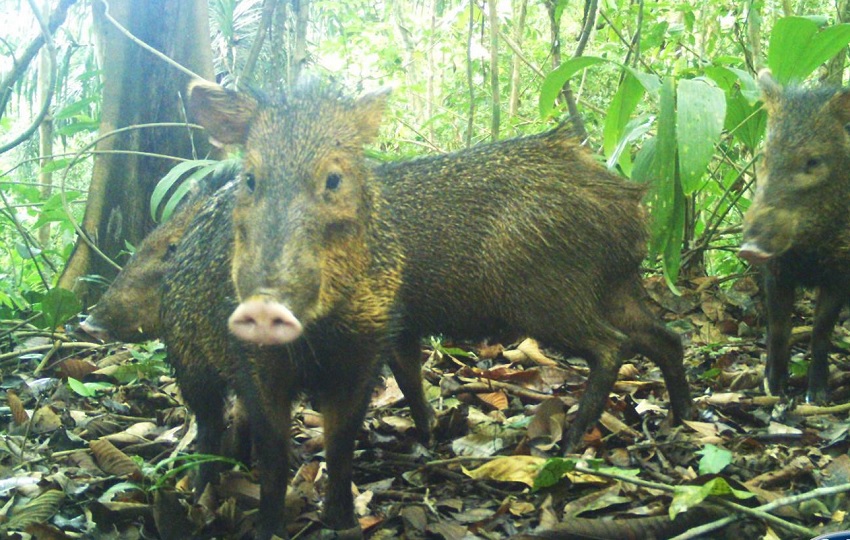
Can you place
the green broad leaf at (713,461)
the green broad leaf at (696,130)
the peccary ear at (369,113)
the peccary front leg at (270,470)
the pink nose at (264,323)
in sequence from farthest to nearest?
1. the green broad leaf at (696,130)
2. the peccary ear at (369,113)
3. the peccary front leg at (270,470)
4. the green broad leaf at (713,461)
5. the pink nose at (264,323)

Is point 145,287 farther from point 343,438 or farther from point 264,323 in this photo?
point 264,323

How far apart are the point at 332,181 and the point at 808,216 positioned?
241 cm

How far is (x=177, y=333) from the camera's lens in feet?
10.2

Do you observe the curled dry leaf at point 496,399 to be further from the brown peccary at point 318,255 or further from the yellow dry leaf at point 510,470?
the brown peccary at point 318,255

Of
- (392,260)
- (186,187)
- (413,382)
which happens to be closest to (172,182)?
(186,187)

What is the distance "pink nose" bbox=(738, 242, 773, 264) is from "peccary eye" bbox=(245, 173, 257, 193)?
85.3 inches

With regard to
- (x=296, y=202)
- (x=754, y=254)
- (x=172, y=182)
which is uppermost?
(x=296, y=202)

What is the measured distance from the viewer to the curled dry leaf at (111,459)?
10.2 ft

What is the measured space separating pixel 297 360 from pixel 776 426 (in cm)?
193

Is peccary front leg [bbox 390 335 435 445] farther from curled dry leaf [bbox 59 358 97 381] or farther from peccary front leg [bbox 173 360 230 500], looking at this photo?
curled dry leaf [bbox 59 358 97 381]

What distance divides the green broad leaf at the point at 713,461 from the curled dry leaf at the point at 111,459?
1.94m

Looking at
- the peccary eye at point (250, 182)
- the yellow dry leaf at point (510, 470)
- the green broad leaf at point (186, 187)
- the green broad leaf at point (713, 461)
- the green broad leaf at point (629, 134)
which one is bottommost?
the yellow dry leaf at point (510, 470)

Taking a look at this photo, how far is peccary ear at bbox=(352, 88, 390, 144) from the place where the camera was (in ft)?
9.11

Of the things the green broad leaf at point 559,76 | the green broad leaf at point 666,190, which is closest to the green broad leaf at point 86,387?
the green broad leaf at point 559,76
